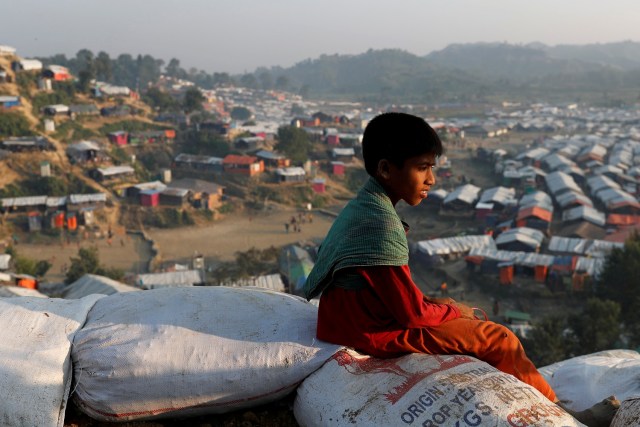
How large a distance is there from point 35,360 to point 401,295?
Answer: 1364 millimetres

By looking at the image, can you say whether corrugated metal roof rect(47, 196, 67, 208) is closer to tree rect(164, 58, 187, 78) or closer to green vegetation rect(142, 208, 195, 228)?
green vegetation rect(142, 208, 195, 228)

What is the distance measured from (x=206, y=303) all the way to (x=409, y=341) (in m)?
0.89

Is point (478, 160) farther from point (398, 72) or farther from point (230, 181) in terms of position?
point (398, 72)

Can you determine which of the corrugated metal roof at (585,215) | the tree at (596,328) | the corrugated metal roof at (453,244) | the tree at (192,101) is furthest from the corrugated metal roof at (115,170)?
the tree at (596,328)

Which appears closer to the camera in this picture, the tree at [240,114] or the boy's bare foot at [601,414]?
the boy's bare foot at [601,414]

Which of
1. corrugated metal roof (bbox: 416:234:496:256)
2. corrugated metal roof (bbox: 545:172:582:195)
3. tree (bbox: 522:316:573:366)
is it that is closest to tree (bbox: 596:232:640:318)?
tree (bbox: 522:316:573:366)

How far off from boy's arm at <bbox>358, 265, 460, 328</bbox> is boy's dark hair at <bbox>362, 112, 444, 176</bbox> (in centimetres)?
40

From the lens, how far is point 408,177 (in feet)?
6.84

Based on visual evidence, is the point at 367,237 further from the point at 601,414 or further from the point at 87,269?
the point at 87,269

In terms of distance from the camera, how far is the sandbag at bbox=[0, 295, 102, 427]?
199 cm

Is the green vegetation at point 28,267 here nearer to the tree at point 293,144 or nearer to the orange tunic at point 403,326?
the tree at point 293,144

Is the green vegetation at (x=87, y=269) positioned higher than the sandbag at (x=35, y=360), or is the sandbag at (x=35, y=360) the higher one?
the sandbag at (x=35, y=360)

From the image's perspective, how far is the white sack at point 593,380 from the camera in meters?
3.24

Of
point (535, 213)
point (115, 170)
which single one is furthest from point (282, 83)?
point (535, 213)
